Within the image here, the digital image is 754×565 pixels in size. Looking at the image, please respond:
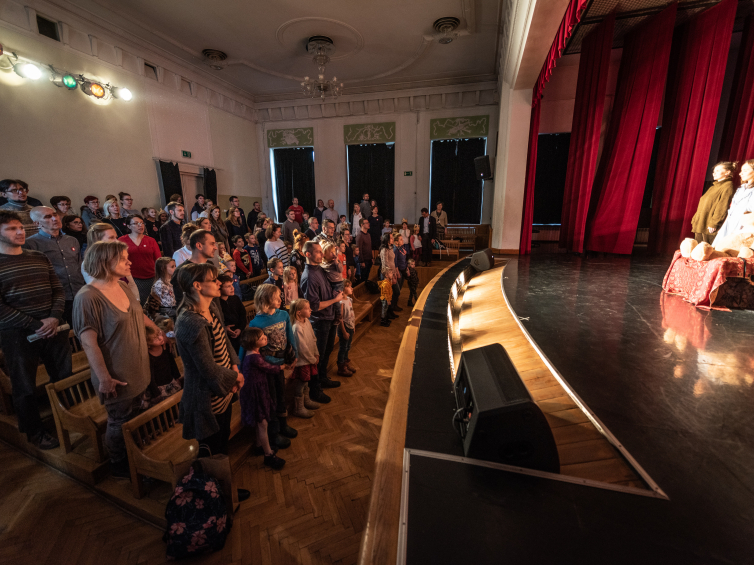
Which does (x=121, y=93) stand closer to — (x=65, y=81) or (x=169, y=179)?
(x=65, y=81)

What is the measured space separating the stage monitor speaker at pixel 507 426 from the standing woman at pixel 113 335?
176cm

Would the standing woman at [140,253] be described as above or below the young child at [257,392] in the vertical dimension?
above

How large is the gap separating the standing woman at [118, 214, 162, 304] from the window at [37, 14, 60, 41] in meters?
4.57

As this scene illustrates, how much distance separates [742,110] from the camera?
183 inches

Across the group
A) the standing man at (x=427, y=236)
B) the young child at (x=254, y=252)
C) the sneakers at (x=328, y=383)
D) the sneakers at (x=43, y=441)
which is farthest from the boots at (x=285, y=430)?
the standing man at (x=427, y=236)

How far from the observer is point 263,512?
1.87 m

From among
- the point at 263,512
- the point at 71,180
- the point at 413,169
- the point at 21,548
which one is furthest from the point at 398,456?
the point at 413,169

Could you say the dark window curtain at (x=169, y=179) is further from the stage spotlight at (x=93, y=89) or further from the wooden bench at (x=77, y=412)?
the wooden bench at (x=77, y=412)

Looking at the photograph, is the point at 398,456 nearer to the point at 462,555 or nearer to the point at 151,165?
the point at 462,555

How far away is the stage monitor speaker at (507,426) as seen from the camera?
1.14 m

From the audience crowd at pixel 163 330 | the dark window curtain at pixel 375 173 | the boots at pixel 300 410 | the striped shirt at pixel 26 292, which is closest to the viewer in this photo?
the audience crowd at pixel 163 330

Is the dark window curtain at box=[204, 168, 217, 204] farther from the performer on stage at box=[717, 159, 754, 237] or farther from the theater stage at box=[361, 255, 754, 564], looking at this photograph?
the performer on stage at box=[717, 159, 754, 237]

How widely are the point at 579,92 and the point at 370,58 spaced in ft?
14.5

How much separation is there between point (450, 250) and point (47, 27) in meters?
8.29
